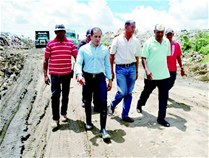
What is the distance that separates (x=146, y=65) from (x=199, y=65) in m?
8.16

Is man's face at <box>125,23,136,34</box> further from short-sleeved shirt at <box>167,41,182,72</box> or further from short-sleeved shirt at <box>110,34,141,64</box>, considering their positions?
short-sleeved shirt at <box>167,41,182,72</box>

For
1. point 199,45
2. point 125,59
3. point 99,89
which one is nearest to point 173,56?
point 125,59

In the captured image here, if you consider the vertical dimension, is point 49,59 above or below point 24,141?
above

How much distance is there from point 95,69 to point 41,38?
3575 cm

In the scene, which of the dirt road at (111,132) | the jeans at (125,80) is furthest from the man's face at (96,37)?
the dirt road at (111,132)

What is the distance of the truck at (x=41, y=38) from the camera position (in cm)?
3975

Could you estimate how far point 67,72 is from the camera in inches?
243

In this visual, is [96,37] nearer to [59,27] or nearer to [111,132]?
[59,27]

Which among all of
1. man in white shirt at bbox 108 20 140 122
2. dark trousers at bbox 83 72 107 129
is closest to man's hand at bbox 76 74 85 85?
dark trousers at bbox 83 72 107 129

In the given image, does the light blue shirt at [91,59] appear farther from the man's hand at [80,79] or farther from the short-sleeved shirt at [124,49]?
the short-sleeved shirt at [124,49]

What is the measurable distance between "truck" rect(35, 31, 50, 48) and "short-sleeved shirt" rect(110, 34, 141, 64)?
34726mm

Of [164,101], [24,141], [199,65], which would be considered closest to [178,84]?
[199,65]

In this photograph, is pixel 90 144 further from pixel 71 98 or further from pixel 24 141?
pixel 71 98

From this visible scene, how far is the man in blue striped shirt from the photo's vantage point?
5375 millimetres
